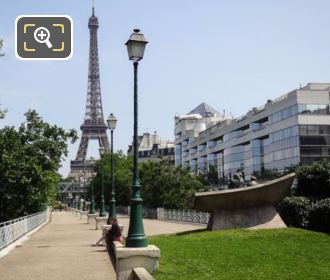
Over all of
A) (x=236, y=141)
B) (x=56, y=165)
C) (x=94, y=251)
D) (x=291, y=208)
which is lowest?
(x=94, y=251)

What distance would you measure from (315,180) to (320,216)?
3460 millimetres

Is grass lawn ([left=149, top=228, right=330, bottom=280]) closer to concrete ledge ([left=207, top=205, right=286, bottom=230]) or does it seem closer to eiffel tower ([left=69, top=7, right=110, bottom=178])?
concrete ledge ([left=207, top=205, right=286, bottom=230])

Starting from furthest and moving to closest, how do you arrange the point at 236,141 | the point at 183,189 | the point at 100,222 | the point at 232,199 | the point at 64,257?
the point at 236,141, the point at 183,189, the point at 100,222, the point at 232,199, the point at 64,257

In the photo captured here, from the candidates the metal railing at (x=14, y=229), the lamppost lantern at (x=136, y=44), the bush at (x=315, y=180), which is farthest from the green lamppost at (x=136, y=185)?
the bush at (x=315, y=180)

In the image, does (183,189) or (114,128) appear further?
(183,189)

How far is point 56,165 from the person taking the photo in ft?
142

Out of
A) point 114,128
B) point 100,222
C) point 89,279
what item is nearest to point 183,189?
point 100,222

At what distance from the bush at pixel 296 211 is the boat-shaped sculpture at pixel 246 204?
164 cm

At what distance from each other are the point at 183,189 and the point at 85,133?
102 m

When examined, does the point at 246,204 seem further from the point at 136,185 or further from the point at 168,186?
the point at 168,186

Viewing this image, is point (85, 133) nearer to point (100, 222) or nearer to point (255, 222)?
point (100, 222)

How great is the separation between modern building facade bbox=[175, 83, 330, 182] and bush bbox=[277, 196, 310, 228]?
50.5 m

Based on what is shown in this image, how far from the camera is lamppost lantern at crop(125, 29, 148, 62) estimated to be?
1251 centimetres

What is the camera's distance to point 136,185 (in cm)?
1214
